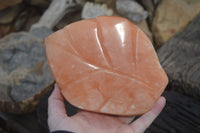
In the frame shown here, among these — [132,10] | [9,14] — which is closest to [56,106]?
[132,10]

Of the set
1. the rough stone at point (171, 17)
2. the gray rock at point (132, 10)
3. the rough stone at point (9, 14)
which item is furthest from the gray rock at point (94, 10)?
the rough stone at point (9, 14)

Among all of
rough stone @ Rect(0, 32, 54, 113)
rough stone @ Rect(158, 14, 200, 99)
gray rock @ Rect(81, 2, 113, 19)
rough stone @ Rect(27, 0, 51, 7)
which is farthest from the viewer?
rough stone @ Rect(27, 0, 51, 7)

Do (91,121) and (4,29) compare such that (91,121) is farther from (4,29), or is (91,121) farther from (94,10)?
(4,29)

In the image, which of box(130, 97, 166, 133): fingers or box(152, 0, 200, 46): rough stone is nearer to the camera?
box(130, 97, 166, 133): fingers

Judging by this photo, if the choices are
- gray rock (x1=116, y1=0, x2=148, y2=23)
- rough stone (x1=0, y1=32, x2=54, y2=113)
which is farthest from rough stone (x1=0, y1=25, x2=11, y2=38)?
gray rock (x1=116, y1=0, x2=148, y2=23)

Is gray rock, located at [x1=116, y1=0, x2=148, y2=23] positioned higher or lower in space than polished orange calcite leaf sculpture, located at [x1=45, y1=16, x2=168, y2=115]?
lower

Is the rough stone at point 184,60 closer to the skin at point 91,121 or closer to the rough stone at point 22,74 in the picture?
the skin at point 91,121

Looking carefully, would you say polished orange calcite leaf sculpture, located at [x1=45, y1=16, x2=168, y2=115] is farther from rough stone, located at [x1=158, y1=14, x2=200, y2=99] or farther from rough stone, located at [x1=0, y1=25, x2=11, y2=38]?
rough stone, located at [x1=0, y1=25, x2=11, y2=38]
